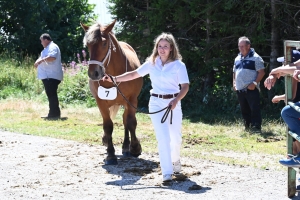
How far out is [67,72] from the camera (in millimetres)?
20734

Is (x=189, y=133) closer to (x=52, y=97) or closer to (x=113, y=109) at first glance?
(x=113, y=109)

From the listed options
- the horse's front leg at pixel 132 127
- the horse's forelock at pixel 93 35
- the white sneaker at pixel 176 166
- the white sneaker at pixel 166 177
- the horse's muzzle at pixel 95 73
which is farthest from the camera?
the horse's front leg at pixel 132 127

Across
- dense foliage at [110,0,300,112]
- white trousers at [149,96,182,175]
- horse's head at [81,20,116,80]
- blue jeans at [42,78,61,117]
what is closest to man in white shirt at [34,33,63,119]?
blue jeans at [42,78,61,117]

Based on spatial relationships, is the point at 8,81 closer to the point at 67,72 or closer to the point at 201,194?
the point at 67,72

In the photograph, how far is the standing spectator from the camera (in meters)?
12.3

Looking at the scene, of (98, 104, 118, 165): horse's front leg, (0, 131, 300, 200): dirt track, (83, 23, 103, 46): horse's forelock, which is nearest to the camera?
(0, 131, 300, 200): dirt track

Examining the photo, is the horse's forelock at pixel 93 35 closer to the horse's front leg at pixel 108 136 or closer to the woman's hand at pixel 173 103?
the horse's front leg at pixel 108 136

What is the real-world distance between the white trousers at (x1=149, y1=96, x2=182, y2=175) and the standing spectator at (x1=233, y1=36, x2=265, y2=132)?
14.9 feet

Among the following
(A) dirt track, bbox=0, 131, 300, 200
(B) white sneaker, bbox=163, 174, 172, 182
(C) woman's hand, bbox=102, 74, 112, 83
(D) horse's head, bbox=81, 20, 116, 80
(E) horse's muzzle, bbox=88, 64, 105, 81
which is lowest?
(A) dirt track, bbox=0, 131, 300, 200

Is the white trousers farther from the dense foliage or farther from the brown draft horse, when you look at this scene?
the dense foliage

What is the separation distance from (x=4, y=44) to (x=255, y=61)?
17.8 metres

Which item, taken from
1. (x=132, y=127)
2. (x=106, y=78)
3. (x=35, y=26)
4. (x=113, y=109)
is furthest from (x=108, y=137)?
(x=35, y=26)

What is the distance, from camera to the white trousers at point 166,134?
782 cm

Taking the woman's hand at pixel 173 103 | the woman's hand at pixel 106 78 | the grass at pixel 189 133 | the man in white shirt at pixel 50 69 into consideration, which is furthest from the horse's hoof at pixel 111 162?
the man in white shirt at pixel 50 69
